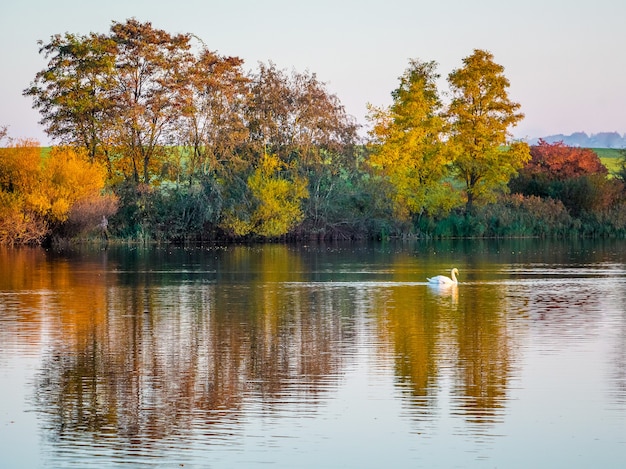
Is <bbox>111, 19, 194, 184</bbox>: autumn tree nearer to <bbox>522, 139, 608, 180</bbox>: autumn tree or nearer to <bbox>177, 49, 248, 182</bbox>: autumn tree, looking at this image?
<bbox>177, 49, 248, 182</bbox>: autumn tree

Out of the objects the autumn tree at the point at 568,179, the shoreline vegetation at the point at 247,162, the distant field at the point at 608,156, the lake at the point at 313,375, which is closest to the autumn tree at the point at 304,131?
the shoreline vegetation at the point at 247,162

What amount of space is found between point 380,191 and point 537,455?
2258 inches

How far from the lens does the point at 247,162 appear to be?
67.1m

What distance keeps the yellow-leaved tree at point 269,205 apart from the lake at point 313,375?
31.5 meters

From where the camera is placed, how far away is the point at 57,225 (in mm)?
63344

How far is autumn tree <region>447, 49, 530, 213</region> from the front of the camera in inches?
2771

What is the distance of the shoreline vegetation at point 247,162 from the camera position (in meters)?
63.6

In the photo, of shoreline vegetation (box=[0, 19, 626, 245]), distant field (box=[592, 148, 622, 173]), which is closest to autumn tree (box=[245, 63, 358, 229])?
shoreline vegetation (box=[0, 19, 626, 245])

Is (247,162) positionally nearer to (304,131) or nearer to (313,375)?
(304,131)

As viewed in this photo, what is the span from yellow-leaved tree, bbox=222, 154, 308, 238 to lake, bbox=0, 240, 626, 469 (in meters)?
31.5

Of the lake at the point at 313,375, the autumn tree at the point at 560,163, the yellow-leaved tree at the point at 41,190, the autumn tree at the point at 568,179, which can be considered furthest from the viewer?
the autumn tree at the point at 560,163

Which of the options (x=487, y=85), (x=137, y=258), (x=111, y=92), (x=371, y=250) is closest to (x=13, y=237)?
(x=111, y=92)

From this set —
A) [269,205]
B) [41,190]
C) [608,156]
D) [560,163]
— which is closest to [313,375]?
[41,190]

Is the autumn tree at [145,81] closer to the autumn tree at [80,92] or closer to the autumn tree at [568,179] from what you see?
the autumn tree at [80,92]
